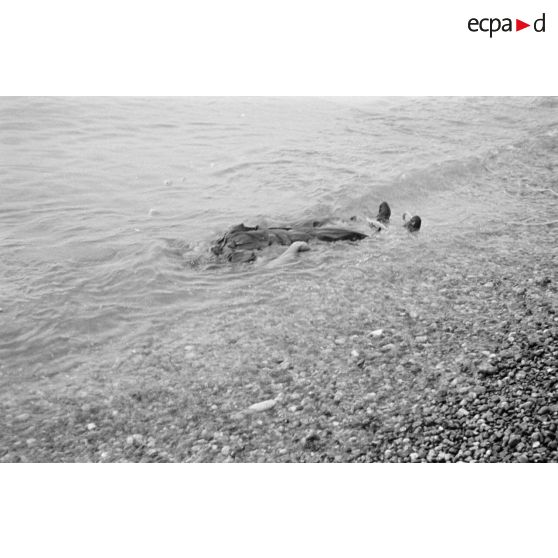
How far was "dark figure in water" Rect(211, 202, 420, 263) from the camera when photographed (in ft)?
24.5

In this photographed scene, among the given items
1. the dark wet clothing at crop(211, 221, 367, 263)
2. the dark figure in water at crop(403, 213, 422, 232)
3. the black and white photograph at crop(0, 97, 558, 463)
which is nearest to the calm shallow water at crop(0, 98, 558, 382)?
the black and white photograph at crop(0, 97, 558, 463)

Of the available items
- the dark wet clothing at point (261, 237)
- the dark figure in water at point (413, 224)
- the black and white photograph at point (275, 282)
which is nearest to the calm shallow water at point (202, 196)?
the black and white photograph at point (275, 282)

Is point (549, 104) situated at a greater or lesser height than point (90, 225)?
greater

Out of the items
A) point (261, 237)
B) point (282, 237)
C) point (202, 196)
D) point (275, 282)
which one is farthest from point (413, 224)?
point (202, 196)

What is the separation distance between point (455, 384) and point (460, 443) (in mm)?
675

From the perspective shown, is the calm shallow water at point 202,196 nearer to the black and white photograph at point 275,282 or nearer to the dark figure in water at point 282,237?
the black and white photograph at point 275,282

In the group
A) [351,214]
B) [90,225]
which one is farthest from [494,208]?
[90,225]

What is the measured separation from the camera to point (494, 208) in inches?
337

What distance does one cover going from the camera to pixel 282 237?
25.7 ft

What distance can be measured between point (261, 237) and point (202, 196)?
2001 millimetres

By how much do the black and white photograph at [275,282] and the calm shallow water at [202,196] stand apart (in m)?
0.04

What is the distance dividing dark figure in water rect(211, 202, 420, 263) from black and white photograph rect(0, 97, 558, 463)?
34 mm

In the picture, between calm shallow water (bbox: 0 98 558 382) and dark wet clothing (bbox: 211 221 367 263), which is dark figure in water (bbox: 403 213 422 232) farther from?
dark wet clothing (bbox: 211 221 367 263)

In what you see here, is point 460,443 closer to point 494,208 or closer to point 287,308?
point 287,308
